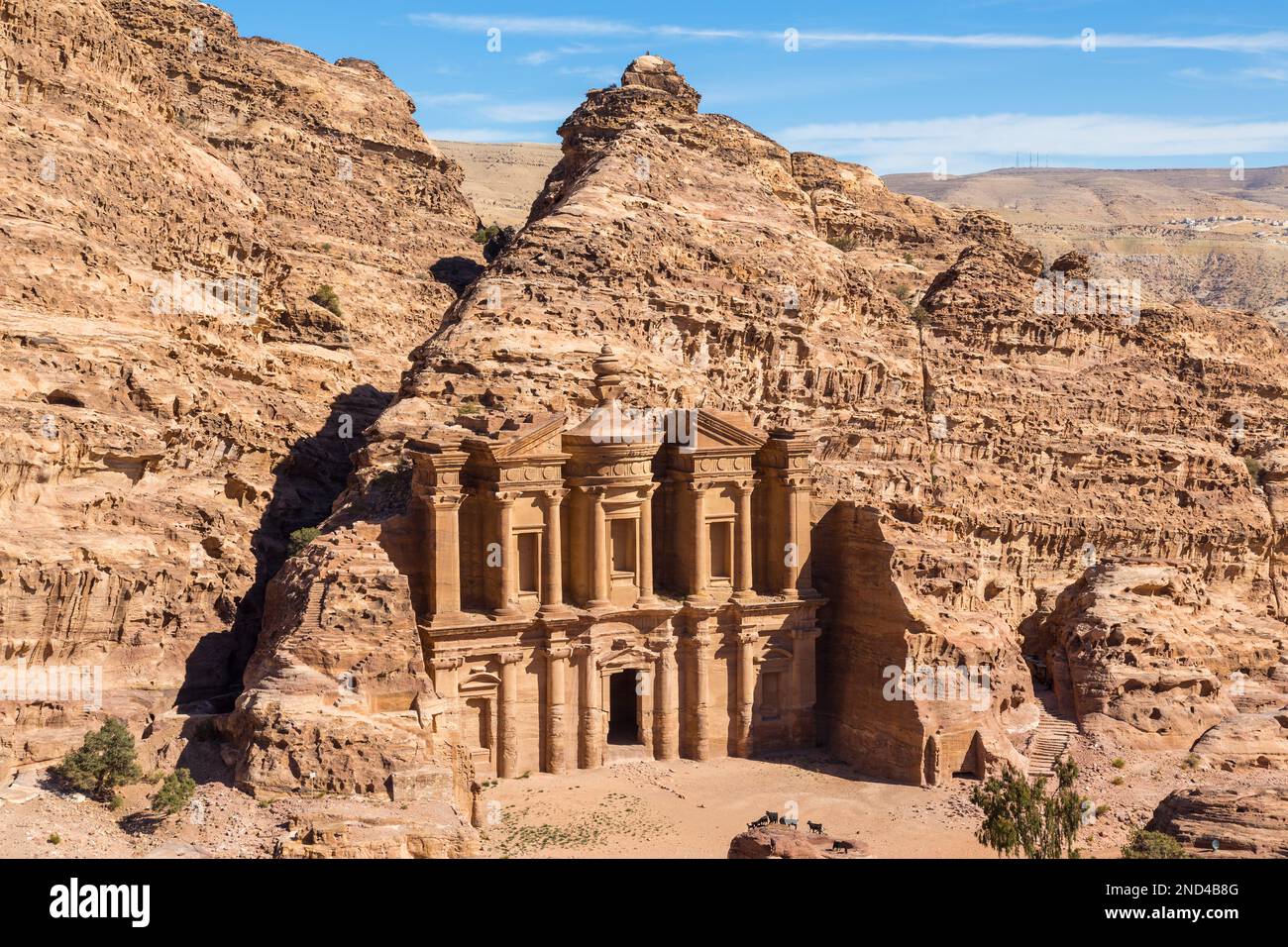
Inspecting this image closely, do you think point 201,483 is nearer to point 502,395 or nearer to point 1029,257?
point 502,395

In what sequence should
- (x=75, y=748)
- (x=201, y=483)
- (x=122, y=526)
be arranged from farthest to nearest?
(x=201, y=483)
(x=122, y=526)
(x=75, y=748)

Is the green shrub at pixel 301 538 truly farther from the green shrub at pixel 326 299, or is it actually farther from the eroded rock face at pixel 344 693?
the green shrub at pixel 326 299

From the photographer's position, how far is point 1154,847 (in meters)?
35.8

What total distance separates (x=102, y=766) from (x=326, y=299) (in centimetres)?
3503

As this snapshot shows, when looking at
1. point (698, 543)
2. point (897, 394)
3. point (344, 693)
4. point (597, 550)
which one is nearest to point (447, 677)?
point (344, 693)

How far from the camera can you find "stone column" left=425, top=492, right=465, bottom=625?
46.8 m

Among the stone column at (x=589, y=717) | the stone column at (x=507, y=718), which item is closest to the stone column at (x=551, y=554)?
the stone column at (x=589, y=717)

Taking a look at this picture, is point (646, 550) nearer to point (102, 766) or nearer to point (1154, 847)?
point (102, 766)

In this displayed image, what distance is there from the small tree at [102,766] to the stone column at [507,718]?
1201 centimetres

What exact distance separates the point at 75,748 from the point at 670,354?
26.7 meters

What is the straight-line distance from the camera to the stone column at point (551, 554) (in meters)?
48.7

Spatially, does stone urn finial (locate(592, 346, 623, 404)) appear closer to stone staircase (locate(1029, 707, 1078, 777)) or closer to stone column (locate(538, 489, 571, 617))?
stone column (locate(538, 489, 571, 617))
